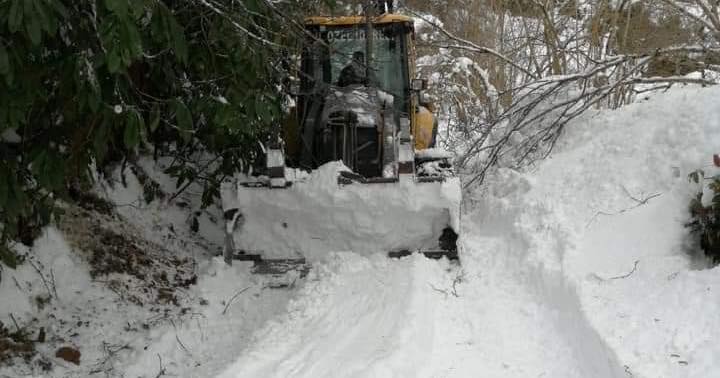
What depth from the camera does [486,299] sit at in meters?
4.91

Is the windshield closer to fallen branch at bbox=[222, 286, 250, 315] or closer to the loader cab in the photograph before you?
the loader cab

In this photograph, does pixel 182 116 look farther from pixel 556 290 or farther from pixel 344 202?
pixel 556 290

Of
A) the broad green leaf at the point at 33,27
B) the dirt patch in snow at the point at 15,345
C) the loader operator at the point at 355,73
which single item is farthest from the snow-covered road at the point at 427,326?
the broad green leaf at the point at 33,27

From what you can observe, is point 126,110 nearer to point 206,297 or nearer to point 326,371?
point 326,371

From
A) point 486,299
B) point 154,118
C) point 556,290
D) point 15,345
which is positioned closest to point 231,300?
point 15,345

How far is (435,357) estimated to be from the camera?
3844mm

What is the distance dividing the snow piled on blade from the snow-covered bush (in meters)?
1.87

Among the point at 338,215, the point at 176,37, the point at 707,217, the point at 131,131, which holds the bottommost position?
the point at 338,215

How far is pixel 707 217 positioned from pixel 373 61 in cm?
345

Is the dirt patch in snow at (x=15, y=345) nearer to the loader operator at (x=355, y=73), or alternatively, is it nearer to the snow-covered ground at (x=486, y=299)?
A: the snow-covered ground at (x=486, y=299)

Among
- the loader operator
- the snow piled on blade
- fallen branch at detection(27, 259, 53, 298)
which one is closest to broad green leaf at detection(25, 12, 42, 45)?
fallen branch at detection(27, 259, 53, 298)

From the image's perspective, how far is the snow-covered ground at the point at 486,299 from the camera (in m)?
3.77

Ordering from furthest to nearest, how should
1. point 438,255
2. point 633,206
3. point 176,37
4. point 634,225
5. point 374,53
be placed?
1. point 374,53
2. point 438,255
3. point 633,206
4. point 634,225
5. point 176,37

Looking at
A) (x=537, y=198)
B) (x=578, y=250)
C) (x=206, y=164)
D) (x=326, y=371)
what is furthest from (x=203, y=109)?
(x=537, y=198)
